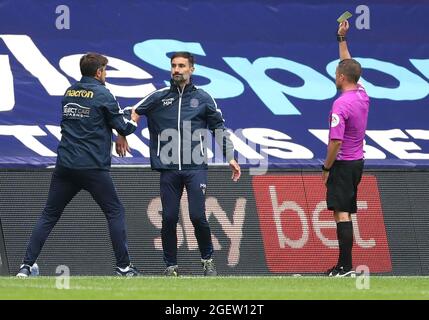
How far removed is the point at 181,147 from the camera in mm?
13094

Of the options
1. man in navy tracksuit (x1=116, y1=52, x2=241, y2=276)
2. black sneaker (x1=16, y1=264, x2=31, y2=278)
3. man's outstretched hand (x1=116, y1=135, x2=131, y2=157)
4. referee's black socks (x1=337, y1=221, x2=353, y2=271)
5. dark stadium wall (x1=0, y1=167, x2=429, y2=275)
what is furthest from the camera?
dark stadium wall (x1=0, y1=167, x2=429, y2=275)

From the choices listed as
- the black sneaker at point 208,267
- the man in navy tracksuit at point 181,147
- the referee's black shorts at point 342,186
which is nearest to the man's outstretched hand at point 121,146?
the man in navy tracksuit at point 181,147

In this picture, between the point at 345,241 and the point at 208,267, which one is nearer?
the point at 345,241

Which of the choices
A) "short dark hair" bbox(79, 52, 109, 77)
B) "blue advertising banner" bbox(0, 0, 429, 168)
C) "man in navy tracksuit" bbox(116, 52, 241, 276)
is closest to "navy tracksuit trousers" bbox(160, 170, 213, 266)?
"man in navy tracksuit" bbox(116, 52, 241, 276)

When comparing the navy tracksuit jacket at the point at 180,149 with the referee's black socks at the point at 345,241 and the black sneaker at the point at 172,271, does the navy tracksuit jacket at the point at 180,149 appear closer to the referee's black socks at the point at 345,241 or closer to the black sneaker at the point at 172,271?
the black sneaker at the point at 172,271

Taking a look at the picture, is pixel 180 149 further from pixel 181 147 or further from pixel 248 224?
pixel 248 224

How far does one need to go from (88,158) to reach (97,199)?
1.27 ft

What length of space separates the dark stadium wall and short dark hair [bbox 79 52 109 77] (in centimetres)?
205

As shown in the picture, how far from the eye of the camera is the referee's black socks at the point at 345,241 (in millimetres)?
12867

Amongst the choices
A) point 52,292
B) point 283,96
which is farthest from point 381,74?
point 52,292

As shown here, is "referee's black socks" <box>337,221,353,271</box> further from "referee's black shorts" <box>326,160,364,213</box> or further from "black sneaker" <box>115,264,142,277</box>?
"black sneaker" <box>115,264,142,277</box>

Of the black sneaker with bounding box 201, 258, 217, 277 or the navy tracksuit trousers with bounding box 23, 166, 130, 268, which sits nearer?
the navy tracksuit trousers with bounding box 23, 166, 130, 268

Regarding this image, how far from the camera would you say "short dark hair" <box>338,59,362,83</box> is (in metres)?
12.8

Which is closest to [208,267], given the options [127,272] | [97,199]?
[127,272]
